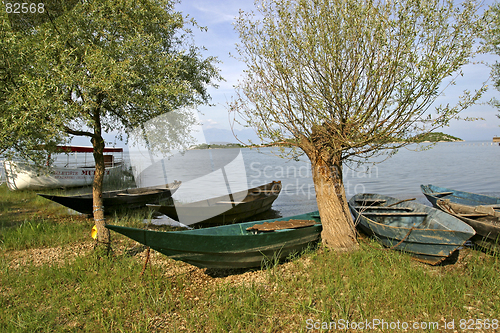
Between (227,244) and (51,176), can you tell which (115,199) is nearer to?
(227,244)

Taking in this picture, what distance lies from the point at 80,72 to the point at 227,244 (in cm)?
434

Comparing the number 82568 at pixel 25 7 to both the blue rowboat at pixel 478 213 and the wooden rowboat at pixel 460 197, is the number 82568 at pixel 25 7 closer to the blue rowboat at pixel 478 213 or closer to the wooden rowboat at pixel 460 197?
the blue rowboat at pixel 478 213

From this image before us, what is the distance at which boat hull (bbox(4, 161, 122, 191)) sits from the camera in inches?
635

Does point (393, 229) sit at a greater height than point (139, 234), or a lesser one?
lesser

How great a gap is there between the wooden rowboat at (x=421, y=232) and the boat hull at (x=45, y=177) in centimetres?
1565

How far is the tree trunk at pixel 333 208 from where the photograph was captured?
6.48 meters

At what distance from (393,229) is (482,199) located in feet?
20.4

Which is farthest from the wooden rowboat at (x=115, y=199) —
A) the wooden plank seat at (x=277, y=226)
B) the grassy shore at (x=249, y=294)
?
the wooden plank seat at (x=277, y=226)

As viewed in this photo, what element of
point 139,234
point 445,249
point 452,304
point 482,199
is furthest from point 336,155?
point 482,199

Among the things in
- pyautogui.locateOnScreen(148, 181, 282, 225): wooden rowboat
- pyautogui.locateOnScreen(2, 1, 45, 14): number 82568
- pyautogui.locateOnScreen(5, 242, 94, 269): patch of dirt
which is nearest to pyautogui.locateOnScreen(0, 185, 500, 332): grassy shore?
pyautogui.locateOnScreen(5, 242, 94, 269): patch of dirt

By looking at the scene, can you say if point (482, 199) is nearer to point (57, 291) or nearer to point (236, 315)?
point (236, 315)

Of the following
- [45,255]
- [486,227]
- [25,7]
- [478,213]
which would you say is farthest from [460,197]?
[25,7]

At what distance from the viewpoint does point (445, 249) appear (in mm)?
5598

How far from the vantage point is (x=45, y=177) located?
17.5m
